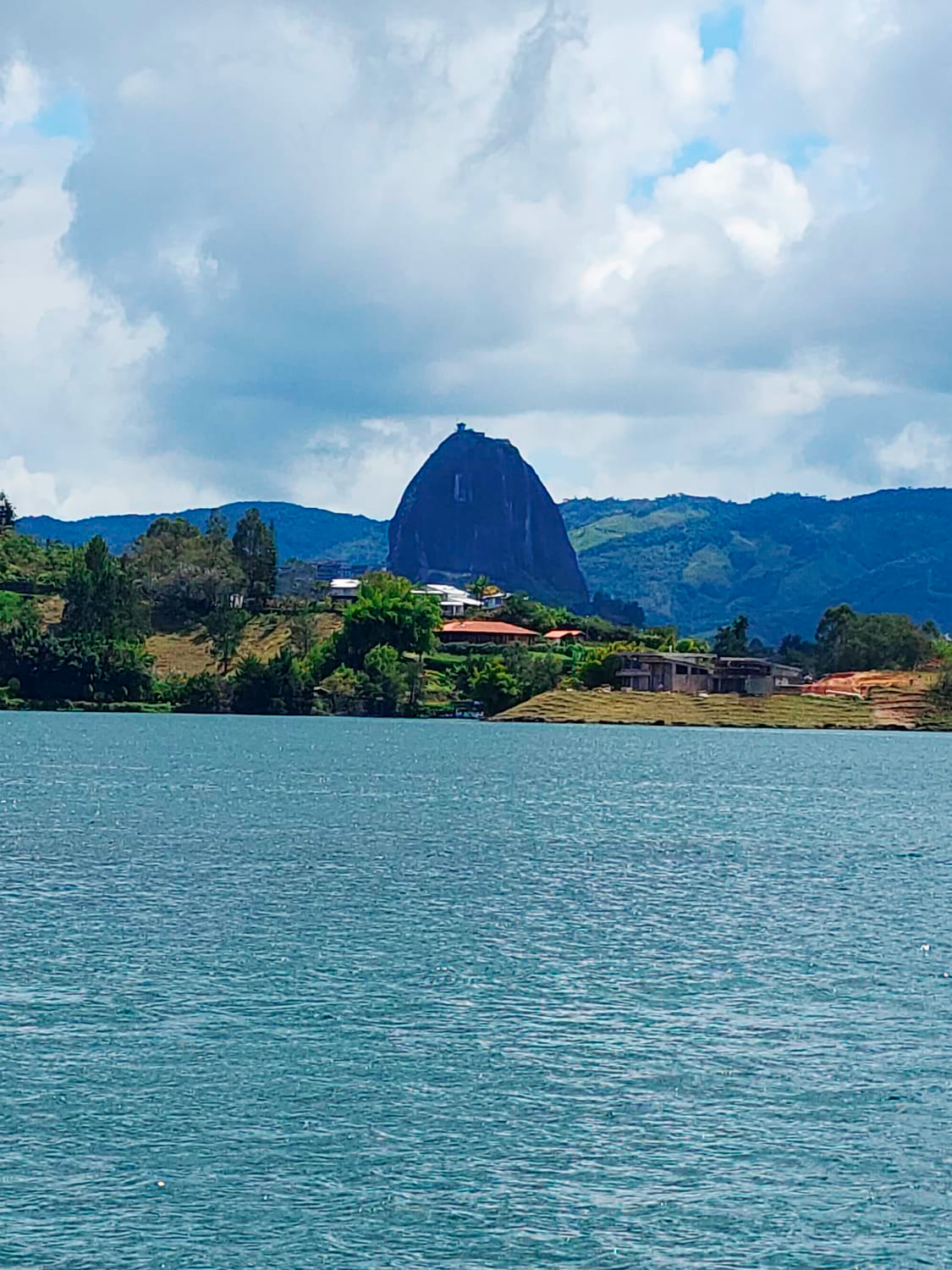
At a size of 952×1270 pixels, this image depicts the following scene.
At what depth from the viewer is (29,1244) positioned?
27.7m

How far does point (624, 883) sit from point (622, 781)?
72475mm

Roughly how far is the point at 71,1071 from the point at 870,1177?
56.8 ft

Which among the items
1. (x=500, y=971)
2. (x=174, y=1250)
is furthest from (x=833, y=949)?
(x=174, y=1250)

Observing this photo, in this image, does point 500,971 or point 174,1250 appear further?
point 500,971

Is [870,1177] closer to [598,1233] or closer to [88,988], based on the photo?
[598,1233]

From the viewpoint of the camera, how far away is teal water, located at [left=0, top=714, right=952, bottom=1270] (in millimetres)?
29109

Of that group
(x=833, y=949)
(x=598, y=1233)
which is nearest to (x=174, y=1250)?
(x=598, y=1233)

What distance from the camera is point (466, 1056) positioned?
1575 inches

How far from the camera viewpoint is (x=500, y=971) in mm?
50219

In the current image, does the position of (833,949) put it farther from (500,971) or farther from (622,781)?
(622,781)

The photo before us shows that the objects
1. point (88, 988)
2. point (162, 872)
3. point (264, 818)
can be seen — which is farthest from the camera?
point (264, 818)

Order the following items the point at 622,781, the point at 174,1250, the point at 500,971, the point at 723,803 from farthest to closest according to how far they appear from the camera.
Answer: the point at 622,781 → the point at 723,803 → the point at 500,971 → the point at 174,1250

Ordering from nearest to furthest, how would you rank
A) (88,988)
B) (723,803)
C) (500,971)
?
(88,988) → (500,971) → (723,803)

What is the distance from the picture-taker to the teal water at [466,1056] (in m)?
29.1
